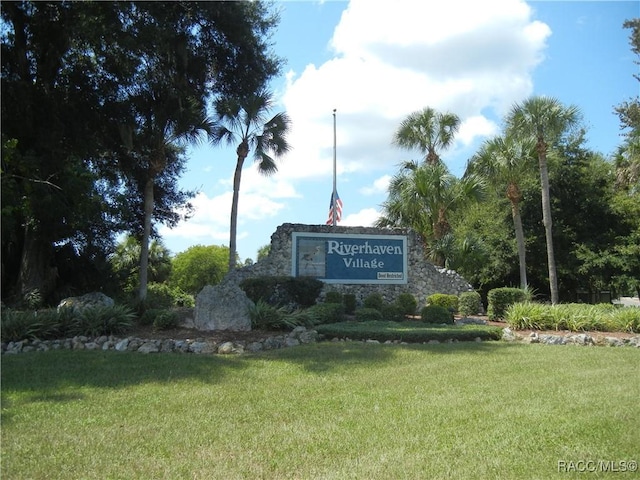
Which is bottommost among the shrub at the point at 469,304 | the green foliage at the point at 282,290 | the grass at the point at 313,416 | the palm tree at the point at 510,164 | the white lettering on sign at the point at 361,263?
the grass at the point at 313,416

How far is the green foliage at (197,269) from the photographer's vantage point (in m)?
43.6

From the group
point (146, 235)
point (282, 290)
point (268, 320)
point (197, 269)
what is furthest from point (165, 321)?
point (197, 269)

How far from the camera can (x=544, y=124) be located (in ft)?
65.6

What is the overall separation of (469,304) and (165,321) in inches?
413

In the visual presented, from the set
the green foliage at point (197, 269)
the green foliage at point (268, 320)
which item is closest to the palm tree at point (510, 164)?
the green foliage at point (268, 320)

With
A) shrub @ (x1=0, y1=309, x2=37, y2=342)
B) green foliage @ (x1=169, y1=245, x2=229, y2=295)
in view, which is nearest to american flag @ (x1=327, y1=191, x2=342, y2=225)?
shrub @ (x1=0, y1=309, x2=37, y2=342)

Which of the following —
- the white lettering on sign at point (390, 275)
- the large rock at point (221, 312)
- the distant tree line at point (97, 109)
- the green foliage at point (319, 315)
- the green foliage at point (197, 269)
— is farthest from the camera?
the green foliage at point (197, 269)

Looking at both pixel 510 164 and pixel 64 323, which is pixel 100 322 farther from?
pixel 510 164

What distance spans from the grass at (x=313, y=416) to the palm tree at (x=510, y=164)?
13304 mm

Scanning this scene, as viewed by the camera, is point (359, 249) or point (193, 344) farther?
point (359, 249)

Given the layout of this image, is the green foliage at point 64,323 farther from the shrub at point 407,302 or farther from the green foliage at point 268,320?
the shrub at point 407,302

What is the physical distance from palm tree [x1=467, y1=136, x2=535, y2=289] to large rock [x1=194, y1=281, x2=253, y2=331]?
13.1 m

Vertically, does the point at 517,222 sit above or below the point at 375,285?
above

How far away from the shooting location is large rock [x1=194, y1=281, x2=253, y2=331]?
11.2 metres
